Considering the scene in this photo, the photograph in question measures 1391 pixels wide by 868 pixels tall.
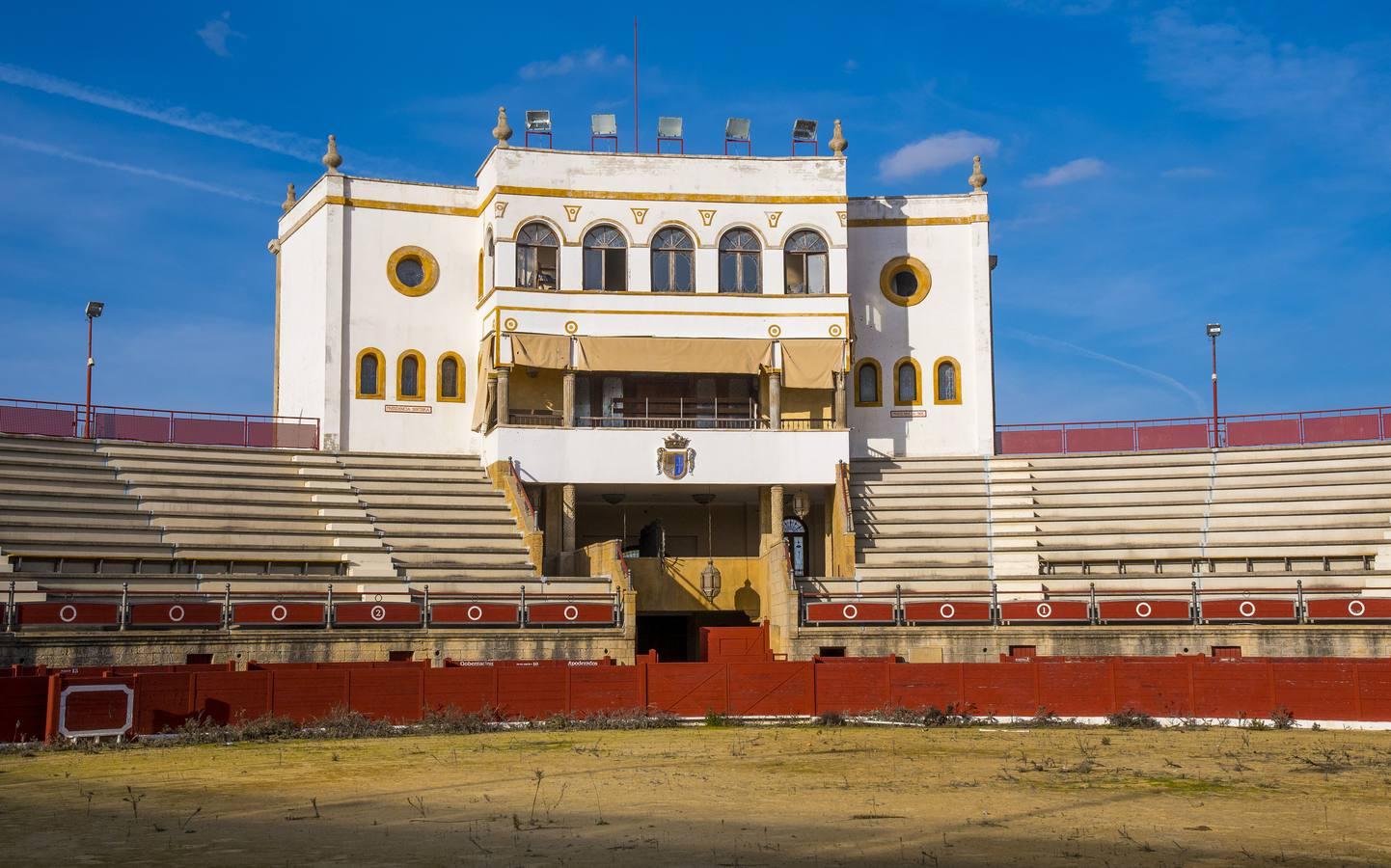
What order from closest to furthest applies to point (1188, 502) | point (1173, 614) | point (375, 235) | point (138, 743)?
1. point (138, 743)
2. point (1173, 614)
3. point (1188, 502)
4. point (375, 235)

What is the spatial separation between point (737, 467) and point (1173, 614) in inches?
511

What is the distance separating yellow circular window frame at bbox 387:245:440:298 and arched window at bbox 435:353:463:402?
2.15 meters

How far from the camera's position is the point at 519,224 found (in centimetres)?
4556

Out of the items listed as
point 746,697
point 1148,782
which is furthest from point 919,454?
point 1148,782

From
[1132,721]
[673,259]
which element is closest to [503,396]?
[673,259]

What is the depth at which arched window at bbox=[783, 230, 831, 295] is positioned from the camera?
153ft

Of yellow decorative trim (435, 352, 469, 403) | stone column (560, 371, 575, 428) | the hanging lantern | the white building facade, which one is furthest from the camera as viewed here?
yellow decorative trim (435, 352, 469, 403)

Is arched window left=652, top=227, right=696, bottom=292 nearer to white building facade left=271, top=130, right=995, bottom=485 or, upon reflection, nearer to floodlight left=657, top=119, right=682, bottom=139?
white building facade left=271, top=130, right=995, bottom=485

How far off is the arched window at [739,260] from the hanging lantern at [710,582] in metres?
8.65

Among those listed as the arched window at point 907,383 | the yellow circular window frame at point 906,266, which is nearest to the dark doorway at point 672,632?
the arched window at point 907,383

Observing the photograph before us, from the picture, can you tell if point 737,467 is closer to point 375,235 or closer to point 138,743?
point 375,235

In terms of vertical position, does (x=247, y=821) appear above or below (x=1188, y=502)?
below

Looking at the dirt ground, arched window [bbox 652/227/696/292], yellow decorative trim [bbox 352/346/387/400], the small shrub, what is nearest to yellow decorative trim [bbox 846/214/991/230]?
arched window [bbox 652/227/696/292]

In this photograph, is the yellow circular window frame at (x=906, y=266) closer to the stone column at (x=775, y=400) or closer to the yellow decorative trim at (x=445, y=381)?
the stone column at (x=775, y=400)
